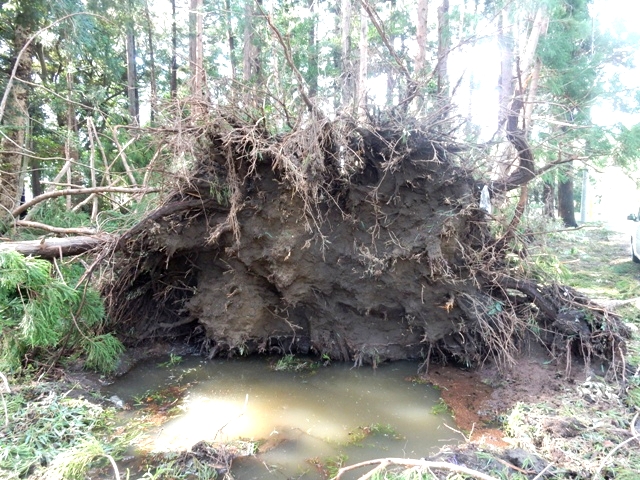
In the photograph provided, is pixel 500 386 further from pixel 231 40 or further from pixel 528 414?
pixel 231 40

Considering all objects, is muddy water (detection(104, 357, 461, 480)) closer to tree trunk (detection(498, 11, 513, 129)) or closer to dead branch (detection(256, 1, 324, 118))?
dead branch (detection(256, 1, 324, 118))

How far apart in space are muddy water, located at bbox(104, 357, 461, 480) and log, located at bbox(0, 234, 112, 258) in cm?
150

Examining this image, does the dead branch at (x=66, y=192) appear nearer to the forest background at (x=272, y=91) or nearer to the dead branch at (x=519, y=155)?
the forest background at (x=272, y=91)

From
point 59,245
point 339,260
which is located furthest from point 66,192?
point 339,260

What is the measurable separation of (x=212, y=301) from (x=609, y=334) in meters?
4.44

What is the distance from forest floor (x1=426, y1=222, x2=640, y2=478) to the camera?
2592 millimetres

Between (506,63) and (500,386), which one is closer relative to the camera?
(500,386)

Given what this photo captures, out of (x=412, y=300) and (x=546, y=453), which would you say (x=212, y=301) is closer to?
(x=412, y=300)

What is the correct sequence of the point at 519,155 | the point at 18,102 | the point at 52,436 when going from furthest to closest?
the point at 18,102 < the point at 519,155 < the point at 52,436

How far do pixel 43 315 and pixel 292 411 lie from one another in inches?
92.4

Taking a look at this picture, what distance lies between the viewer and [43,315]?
337 centimetres

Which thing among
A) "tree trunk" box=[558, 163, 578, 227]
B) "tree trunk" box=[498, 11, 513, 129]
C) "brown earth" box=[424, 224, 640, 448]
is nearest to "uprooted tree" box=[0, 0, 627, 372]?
"brown earth" box=[424, 224, 640, 448]

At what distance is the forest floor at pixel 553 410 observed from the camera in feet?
8.50

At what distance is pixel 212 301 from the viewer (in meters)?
4.93
